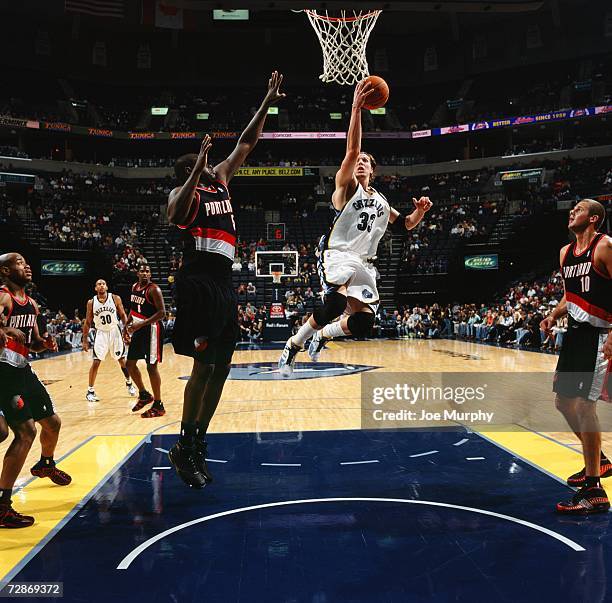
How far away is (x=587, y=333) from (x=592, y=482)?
3.56 feet

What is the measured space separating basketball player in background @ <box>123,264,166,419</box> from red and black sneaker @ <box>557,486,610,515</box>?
5429mm

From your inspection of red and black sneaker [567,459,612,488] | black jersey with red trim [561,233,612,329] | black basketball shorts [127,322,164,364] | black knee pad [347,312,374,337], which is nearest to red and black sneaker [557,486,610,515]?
red and black sneaker [567,459,612,488]

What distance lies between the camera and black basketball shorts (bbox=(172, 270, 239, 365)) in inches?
147

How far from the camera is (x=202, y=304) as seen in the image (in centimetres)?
373

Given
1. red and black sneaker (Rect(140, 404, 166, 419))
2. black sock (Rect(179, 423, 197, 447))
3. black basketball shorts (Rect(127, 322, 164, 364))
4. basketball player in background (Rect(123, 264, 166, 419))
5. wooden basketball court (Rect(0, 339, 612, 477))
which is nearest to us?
black sock (Rect(179, 423, 197, 447))

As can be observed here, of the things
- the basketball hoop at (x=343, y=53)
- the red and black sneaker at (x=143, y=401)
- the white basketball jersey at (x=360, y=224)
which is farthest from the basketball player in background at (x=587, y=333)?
the basketball hoop at (x=343, y=53)

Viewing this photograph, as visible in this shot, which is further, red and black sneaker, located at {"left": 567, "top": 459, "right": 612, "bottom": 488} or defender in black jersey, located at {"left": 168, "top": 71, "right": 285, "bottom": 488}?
red and black sneaker, located at {"left": 567, "top": 459, "right": 612, "bottom": 488}

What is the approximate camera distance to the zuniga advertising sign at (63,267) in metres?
24.1

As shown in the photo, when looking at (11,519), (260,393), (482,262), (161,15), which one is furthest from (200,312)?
(161,15)

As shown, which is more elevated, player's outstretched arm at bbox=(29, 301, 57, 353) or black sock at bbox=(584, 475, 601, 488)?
player's outstretched arm at bbox=(29, 301, 57, 353)

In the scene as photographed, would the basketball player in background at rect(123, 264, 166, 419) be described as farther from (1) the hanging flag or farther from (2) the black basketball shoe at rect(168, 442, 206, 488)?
(1) the hanging flag

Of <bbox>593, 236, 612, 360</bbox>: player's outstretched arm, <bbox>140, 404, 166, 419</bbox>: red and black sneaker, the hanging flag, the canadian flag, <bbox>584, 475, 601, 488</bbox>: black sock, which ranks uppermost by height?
the canadian flag

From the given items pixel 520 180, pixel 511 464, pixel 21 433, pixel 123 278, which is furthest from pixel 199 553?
pixel 520 180

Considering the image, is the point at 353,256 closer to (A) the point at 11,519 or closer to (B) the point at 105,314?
(A) the point at 11,519
